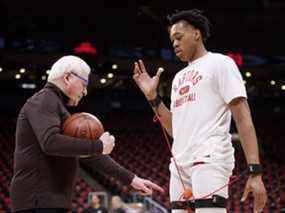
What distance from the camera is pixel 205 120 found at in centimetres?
290

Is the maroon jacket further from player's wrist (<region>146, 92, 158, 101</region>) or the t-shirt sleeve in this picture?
the t-shirt sleeve

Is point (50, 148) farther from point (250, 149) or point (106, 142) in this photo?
point (250, 149)

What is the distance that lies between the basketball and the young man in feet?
1.39

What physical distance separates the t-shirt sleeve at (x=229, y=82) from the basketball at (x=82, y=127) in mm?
689

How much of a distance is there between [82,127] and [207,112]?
65 centimetres

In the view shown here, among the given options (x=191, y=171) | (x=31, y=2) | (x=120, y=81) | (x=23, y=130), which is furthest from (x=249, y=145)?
(x=120, y=81)

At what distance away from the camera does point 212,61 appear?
9.75 ft

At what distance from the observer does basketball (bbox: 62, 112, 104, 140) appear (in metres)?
2.94

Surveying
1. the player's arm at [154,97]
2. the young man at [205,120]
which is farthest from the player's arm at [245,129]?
the player's arm at [154,97]

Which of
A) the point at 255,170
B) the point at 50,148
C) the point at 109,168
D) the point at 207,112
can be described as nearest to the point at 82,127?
the point at 50,148

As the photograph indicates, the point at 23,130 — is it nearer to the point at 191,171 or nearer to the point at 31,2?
the point at 191,171

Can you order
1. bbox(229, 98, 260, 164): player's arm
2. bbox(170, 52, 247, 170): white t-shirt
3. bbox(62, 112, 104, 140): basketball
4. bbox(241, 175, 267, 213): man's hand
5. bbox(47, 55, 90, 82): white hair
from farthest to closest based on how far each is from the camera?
1. bbox(47, 55, 90, 82): white hair
2. bbox(62, 112, 104, 140): basketball
3. bbox(170, 52, 247, 170): white t-shirt
4. bbox(229, 98, 260, 164): player's arm
5. bbox(241, 175, 267, 213): man's hand

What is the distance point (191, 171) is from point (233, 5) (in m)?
12.6

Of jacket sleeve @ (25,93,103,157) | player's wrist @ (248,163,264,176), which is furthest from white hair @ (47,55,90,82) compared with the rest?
player's wrist @ (248,163,264,176)
